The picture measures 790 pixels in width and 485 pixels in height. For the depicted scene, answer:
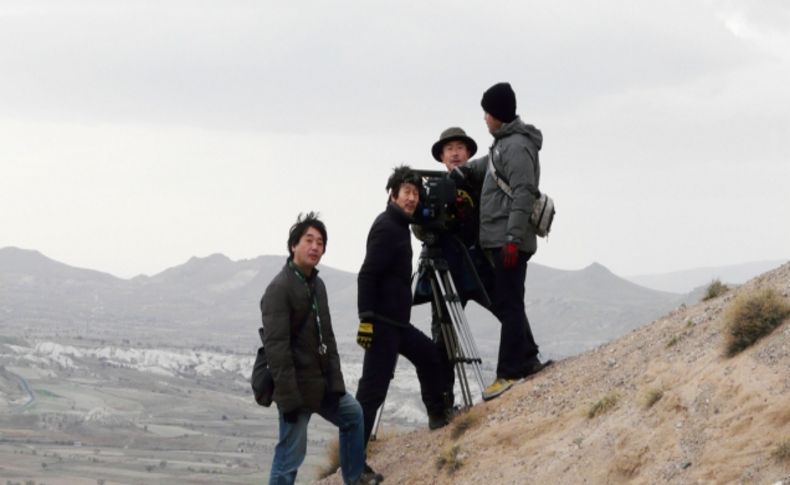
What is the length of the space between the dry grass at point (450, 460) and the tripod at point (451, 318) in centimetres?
66

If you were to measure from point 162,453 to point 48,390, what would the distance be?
120 ft

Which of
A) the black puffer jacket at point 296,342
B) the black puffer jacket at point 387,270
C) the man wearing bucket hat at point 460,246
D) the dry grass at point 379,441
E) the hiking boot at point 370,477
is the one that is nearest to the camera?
the black puffer jacket at point 296,342

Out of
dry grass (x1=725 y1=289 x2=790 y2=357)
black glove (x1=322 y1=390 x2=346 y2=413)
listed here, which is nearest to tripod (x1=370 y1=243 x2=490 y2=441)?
black glove (x1=322 y1=390 x2=346 y2=413)

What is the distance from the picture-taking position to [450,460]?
8547 millimetres

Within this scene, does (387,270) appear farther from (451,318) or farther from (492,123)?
(492,123)

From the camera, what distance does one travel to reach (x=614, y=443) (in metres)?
7.22

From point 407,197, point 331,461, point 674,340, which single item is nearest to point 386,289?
point 407,197

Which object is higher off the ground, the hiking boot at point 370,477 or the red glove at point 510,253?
the red glove at point 510,253

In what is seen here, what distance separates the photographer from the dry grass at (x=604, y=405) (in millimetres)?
7867

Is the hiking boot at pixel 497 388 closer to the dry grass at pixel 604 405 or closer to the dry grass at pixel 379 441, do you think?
the dry grass at pixel 379 441

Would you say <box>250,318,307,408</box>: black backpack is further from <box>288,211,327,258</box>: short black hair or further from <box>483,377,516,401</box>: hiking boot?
<box>483,377,516,401</box>: hiking boot

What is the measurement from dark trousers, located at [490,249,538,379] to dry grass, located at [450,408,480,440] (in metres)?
0.65

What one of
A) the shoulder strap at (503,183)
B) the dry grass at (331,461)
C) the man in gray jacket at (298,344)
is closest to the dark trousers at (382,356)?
the man in gray jacket at (298,344)

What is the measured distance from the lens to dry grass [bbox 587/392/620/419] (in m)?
7.87
